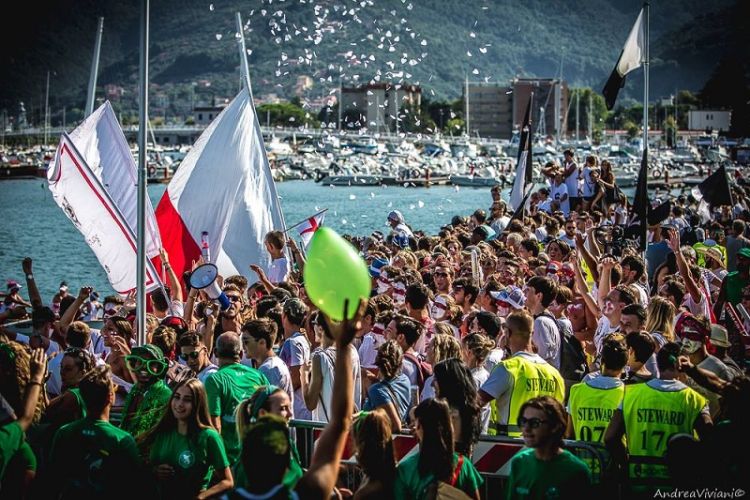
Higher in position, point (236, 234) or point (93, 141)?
point (93, 141)

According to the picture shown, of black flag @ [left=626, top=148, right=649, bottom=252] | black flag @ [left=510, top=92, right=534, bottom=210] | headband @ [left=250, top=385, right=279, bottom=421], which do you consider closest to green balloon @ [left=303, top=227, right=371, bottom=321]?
headband @ [left=250, top=385, right=279, bottom=421]

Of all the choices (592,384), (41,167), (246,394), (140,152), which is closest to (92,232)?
(140,152)

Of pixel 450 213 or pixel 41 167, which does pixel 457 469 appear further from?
pixel 41 167

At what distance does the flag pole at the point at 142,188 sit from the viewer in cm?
834

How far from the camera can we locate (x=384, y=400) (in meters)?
6.50

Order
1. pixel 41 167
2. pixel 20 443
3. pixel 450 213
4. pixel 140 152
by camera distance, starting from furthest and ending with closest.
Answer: pixel 41 167 < pixel 450 213 < pixel 140 152 < pixel 20 443

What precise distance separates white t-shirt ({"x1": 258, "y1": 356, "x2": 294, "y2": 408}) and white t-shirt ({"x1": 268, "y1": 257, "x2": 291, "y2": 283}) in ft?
17.7

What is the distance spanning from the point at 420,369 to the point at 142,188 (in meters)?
2.94

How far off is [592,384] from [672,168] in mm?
95329

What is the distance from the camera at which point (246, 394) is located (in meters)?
6.54

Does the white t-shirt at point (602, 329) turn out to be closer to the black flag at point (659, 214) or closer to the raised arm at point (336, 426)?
the raised arm at point (336, 426)

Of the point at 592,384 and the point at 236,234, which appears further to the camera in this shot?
the point at 236,234

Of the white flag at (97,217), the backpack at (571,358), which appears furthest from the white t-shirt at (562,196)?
the backpack at (571,358)

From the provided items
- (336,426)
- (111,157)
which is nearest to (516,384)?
(336,426)
